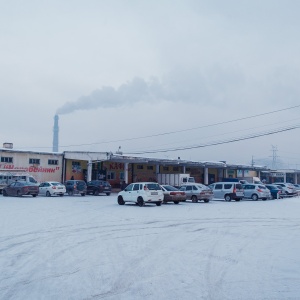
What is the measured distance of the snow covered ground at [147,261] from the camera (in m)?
6.89

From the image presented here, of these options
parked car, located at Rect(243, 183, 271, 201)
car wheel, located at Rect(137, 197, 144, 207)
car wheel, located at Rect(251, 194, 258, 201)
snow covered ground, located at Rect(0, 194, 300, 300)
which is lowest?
snow covered ground, located at Rect(0, 194, 300, 300)

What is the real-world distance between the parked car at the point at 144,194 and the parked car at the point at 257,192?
1271cm

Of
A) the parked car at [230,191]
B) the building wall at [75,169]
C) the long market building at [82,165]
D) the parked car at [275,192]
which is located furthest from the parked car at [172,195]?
the building wall at [75,169]

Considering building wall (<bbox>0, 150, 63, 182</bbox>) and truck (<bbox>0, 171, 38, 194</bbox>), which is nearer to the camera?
truck (<bbox>0, 171, 38, 194</bbox>)

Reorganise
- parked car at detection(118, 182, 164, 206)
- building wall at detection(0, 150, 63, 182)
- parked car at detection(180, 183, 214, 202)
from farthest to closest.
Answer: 1. building wall at detection(0, 150, 63, 182)
2. parked car at detection(180, 183, 214, 202)
3. parked car at detection(118, 182, 164, 206)

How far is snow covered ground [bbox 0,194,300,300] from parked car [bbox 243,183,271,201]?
21.2m

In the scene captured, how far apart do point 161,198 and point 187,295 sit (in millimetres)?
20910

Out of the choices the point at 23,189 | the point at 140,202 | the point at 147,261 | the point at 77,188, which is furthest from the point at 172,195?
the point at 147,261

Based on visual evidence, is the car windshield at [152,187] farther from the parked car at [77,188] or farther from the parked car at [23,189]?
the parked car at [77,188]

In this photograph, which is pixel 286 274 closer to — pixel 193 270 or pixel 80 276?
pixel 193 270

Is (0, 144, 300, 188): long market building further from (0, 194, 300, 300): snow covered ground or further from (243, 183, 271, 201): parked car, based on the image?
(0, 194, 300, 300): snow covered ground

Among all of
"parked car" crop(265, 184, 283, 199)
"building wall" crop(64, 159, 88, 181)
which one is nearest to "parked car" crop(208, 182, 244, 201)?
"parked car" crop(265, 184, 283, 199)

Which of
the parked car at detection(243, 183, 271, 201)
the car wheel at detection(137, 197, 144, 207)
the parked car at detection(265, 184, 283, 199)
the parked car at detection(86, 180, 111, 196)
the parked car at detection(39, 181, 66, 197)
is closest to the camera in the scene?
the car wheel at detection(137, 197, 144, 207)

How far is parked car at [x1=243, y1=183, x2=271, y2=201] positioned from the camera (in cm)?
3689
